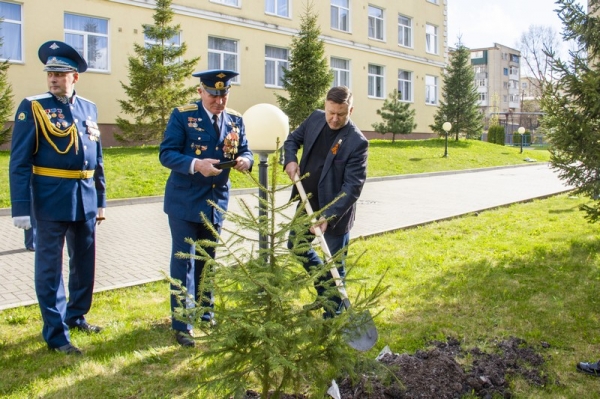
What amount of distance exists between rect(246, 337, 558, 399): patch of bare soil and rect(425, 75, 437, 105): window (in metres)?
34.1

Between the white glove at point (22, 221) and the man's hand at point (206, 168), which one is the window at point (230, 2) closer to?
the man's hand at point (206, 168)

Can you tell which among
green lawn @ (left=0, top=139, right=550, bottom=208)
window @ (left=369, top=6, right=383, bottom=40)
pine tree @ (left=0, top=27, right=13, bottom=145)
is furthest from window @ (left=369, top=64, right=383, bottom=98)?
pine tree @ (left=0, top=27, right=13, bottom=145)

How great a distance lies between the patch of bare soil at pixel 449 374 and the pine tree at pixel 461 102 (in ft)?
100

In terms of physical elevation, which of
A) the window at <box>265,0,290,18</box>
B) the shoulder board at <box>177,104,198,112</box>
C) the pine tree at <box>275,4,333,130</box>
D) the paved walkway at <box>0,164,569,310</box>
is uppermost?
the window at <box>265,0,290,18</box>

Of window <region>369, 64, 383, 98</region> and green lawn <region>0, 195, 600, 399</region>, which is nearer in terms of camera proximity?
green lawn <region>0, 195, 600, 399</region>

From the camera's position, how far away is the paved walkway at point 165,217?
20.2 feet

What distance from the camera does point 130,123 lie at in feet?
64.1

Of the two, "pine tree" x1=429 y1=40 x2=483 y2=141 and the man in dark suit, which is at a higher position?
"pine tree" x1=429 y1=40 x2=483 y2=141

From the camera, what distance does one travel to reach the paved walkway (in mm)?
6156

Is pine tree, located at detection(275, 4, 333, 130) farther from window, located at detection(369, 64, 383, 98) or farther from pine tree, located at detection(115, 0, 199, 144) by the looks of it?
window, located at detection(369, 64, 383, 98)

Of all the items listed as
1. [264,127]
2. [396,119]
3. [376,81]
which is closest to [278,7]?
[396,119]

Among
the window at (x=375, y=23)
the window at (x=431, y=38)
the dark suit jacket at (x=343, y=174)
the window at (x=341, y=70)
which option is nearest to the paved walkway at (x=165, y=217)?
the dark suit jacket at (x=343, y=174)

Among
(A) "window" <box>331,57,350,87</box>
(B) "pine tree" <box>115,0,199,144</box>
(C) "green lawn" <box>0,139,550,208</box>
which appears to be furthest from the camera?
(A) "window" <box>331,57,350,87</box>

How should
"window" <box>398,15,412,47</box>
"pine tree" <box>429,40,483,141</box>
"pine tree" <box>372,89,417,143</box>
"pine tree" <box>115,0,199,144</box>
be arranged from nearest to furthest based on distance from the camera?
1. "pine tree" <box>115,0,199,144</box>
2. "pine tree" <box>372,89,417,143</box>
3. "pine tree" <box>429,40,483,141</box>
4. "window" <box>398,15,412,47</box>
